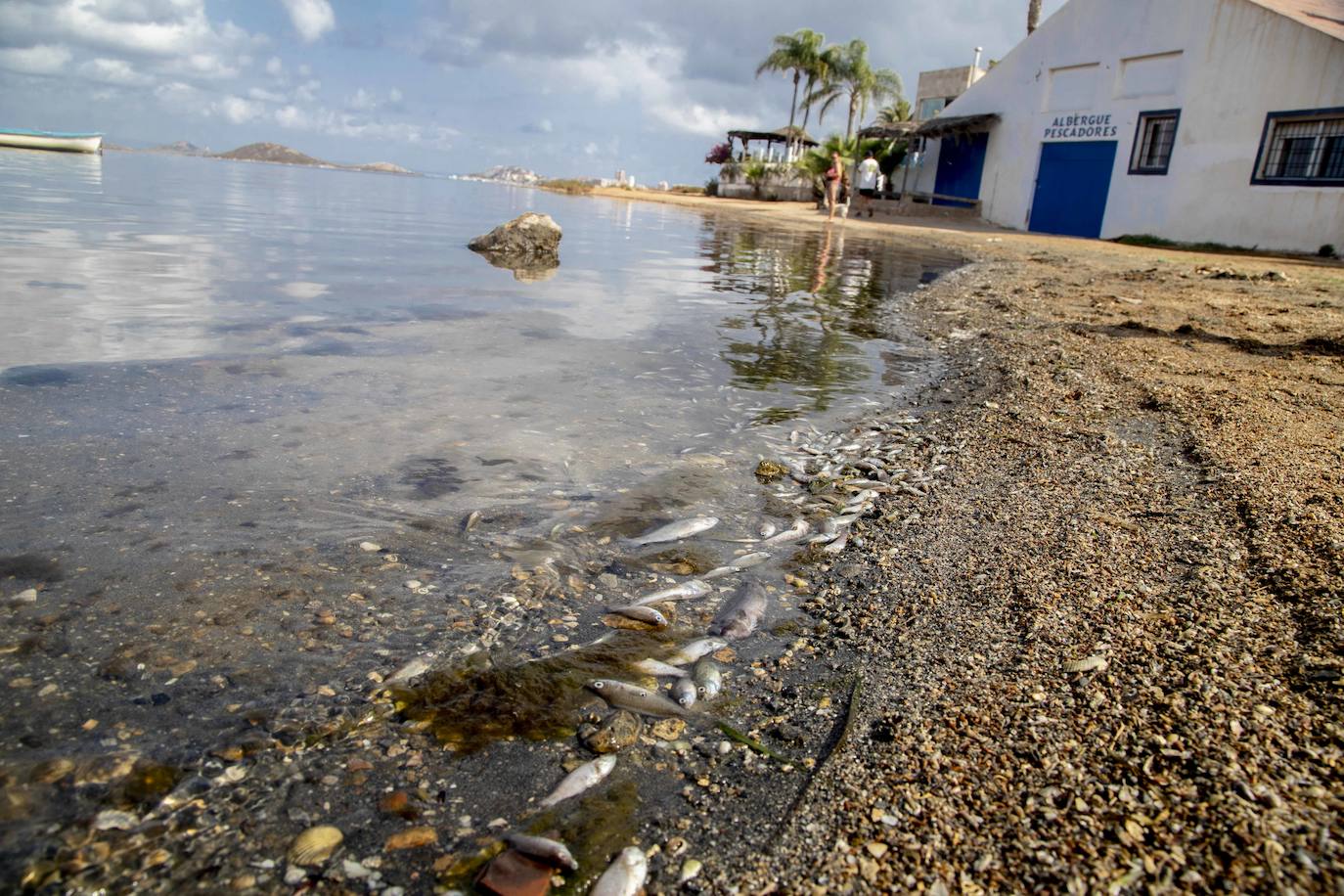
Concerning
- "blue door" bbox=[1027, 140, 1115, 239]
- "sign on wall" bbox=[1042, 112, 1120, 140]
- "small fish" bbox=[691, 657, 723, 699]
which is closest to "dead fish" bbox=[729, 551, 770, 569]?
"small fish" bbox=[691, 657, 723, 699]

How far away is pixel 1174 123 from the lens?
24359mm

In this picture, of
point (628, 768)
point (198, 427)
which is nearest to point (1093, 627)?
point (628, 768)

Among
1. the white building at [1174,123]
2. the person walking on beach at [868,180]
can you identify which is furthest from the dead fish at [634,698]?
the person walking on beach at [868,180]

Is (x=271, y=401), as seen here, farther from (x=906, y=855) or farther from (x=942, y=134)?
(x=942, y=134)

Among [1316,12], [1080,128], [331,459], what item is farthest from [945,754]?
[1080,128]

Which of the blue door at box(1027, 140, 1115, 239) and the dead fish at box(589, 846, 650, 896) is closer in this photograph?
the dead fish at box(589, 846, 650, 896)

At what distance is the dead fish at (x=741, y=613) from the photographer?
2916 mm

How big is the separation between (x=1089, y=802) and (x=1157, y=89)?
29.5 metres

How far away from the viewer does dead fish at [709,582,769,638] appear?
9.57 ft

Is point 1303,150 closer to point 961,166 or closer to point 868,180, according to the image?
point 961,166

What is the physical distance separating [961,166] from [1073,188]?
7668mm

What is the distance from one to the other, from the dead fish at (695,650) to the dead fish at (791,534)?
0.91 m

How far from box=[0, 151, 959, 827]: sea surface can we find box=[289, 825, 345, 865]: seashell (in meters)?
0.52

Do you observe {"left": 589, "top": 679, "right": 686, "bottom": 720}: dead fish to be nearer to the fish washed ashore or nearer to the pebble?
the fish washed ashore
